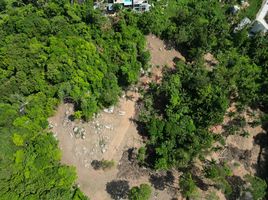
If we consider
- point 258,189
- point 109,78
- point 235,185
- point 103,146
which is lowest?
point 235,185

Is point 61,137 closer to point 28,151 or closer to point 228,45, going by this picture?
point 28,151

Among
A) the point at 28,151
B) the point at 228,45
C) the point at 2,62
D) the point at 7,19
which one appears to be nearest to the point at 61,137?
the point at 28,151

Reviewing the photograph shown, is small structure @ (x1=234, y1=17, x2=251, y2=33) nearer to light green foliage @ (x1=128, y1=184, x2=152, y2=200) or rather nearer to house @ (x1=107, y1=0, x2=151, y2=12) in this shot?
house @ (x1=107, y1=0, x2=151, y2=12)

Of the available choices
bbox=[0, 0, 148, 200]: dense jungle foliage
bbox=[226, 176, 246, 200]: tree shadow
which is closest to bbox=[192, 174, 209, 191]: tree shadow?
bbox=[226, 176, 246, 200]: tree shadow

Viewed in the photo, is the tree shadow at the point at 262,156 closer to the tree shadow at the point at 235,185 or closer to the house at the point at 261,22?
the tree shadow at the point at 235,185

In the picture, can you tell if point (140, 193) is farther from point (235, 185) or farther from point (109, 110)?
point (235, 185)

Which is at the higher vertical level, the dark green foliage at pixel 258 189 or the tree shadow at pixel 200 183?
the dark green foliage at pixel 258 189

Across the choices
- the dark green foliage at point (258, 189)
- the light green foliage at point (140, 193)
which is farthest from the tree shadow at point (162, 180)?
the dark green foliage at point (258, 189)

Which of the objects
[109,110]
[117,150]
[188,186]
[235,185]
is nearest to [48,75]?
[109,110]
